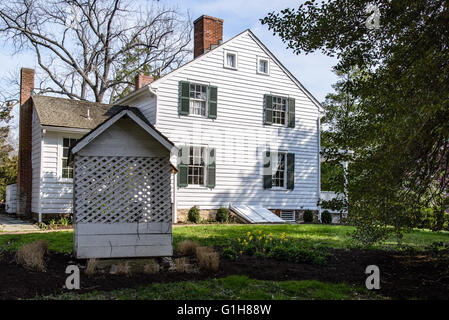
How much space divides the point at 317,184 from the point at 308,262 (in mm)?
12107

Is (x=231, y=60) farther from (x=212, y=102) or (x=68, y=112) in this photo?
(x=68, y=112)

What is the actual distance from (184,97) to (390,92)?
34.2ft

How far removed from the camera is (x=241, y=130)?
658 inches

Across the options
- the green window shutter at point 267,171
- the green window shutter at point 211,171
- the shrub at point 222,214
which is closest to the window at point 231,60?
the green window shutter at point 211,171

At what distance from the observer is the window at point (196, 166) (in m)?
15.6

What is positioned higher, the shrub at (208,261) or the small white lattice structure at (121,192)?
the small white lattice structure at (121,192)

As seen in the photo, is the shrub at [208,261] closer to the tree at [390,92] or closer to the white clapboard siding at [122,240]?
the white clapboard siding at [122,240]

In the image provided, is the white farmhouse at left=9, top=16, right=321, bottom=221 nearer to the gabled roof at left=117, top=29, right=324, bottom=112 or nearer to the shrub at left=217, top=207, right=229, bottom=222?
the gabled roof at left=117, top=29, right=324, bottom=112

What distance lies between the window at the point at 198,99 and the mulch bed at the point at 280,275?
30.7ft

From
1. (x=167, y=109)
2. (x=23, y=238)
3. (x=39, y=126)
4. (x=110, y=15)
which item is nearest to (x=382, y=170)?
(x=23, y=238)

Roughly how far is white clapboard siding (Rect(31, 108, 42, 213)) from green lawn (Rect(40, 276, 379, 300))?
10.4 metres

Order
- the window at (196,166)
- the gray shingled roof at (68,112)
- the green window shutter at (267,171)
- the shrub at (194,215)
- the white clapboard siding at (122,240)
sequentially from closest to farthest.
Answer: the white clapboard siding at (122,240), the gray shingled roof at (68,112), the shrub at (194,215), the window at (196,166), the green window shutter at (267,171)
